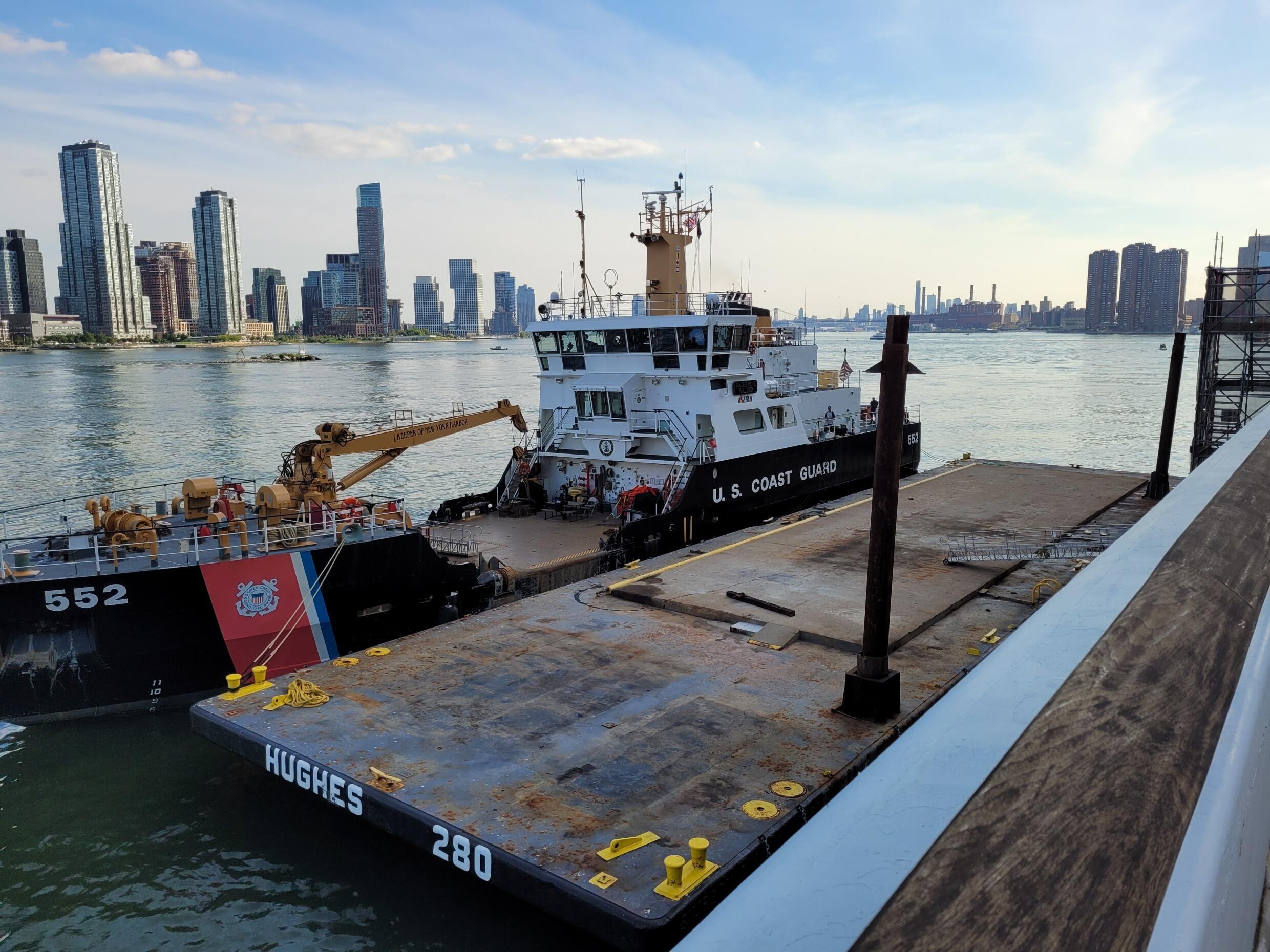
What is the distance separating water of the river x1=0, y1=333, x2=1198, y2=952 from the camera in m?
8.55

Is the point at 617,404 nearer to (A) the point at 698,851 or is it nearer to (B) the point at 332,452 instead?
(B) the point at 332,452

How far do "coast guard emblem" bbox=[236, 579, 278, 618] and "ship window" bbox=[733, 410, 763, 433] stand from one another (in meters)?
12.0

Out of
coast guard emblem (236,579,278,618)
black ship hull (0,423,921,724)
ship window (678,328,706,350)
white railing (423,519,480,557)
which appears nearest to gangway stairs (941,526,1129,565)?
ship window (678,328,706,350)

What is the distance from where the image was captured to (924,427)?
5459 centimetres

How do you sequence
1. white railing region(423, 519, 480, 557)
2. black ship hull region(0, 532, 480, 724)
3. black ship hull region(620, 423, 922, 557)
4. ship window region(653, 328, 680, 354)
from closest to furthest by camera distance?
1. black ship hull region(0, 532, 480, 724)
2. white railing region(423, 519, 480, 557)
3. black ship hull region(620, 423, 922, 557)
4. ship window region(653, 328, 680, 354)

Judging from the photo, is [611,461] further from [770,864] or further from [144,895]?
[770,864]

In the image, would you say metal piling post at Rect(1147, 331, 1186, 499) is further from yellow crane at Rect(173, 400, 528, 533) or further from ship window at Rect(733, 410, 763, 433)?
yellow crane at Rect(173, 400, 528, 533)

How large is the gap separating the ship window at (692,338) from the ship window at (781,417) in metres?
3.17

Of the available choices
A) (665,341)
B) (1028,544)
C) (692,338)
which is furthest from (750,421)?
(1028,544)

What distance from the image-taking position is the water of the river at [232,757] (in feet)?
28.0

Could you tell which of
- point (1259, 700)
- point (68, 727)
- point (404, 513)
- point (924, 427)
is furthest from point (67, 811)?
point (924, 427)

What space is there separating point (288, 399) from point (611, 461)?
57.0 m

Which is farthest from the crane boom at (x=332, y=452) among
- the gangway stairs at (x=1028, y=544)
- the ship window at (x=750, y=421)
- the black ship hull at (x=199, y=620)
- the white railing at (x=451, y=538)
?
the gangway stairs at (x=1028, y=544)

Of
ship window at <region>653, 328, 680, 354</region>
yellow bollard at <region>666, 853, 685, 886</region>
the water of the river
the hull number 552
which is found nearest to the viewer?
yellow bollard at <region>666, 853, 685, 886</region>
